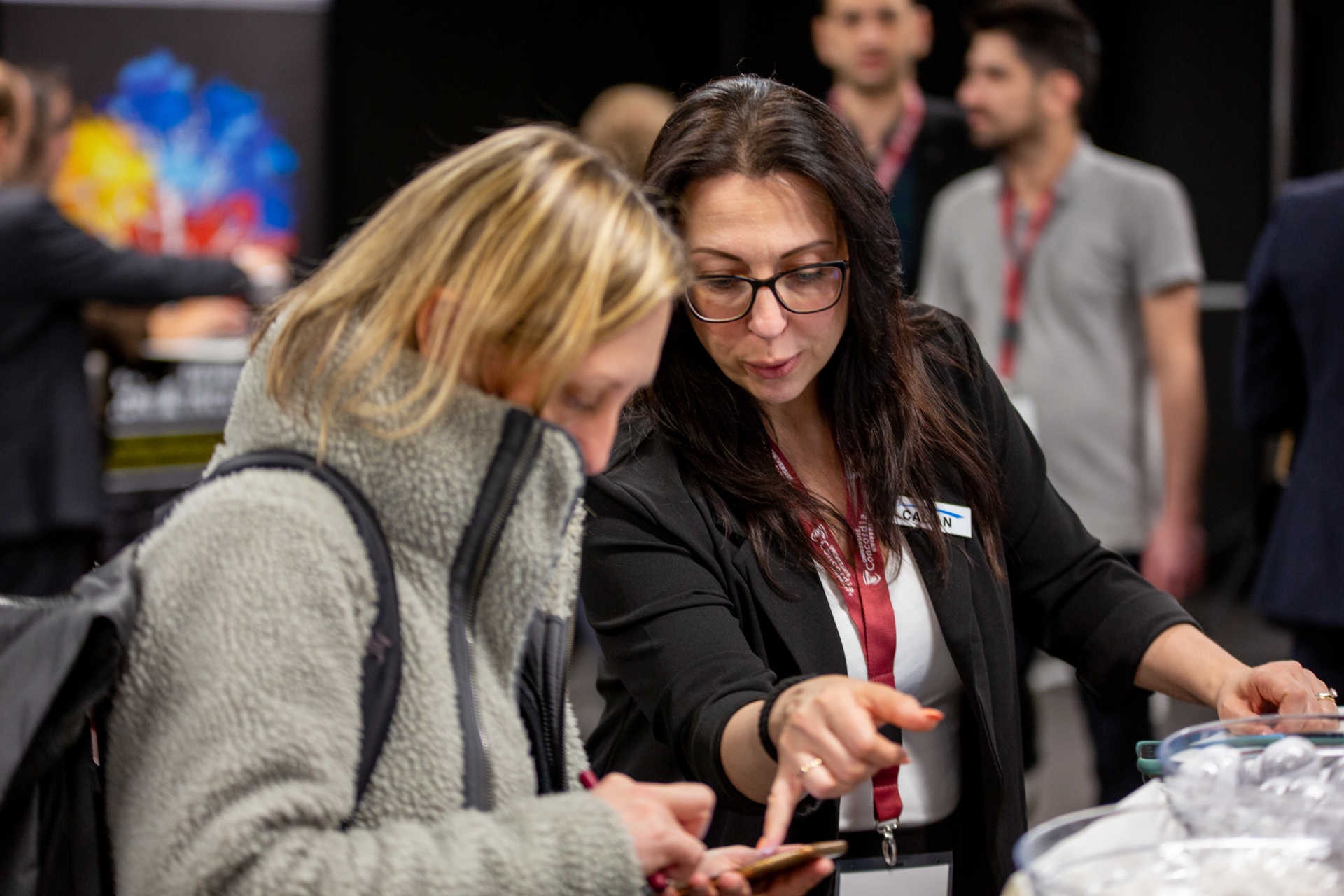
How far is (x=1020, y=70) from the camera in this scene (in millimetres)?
3551

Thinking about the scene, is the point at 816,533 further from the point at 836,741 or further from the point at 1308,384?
the point at 1308,384

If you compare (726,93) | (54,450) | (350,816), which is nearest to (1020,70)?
(726,93)

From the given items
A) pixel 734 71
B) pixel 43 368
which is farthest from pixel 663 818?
pixel 734 71

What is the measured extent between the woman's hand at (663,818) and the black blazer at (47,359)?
3.18m

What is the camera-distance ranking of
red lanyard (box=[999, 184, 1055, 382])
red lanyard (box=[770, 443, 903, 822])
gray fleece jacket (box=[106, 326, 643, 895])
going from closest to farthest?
gray fleece jacket (box=[106, 326, 643, 895]) → red lanyard (box=[770, 443, 903, 822]) → red lanyard (box=[999, 184, 1055, 382])

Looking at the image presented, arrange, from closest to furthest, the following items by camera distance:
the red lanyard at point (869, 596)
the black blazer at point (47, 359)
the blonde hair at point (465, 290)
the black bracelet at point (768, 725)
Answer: the blonde hair at point (465, 290), the black bracelet at point (768, 725), the red lanyard at point (869, 596), the black blazer at point (47, 359)

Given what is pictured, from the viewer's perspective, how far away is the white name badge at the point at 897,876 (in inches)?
57.4

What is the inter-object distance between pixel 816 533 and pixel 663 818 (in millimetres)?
574

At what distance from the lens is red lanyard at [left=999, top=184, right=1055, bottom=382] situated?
346 cm

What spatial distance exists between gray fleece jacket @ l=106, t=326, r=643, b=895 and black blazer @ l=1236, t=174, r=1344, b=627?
7.12 ft

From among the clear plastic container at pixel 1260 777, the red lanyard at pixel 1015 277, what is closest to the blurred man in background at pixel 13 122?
the red lanyard at pixel 1015 277

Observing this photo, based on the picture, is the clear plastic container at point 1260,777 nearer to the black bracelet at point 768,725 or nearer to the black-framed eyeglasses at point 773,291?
the black bracelet at point 768,725

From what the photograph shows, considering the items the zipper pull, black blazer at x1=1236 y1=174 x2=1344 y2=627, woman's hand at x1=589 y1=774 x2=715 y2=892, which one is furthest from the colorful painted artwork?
woman's hand at x1=589 y1=774 x2=715 y2=892

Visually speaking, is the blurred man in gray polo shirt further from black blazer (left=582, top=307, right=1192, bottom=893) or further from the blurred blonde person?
black blazer (left=582, top=307, right=1192, bottom=893)
